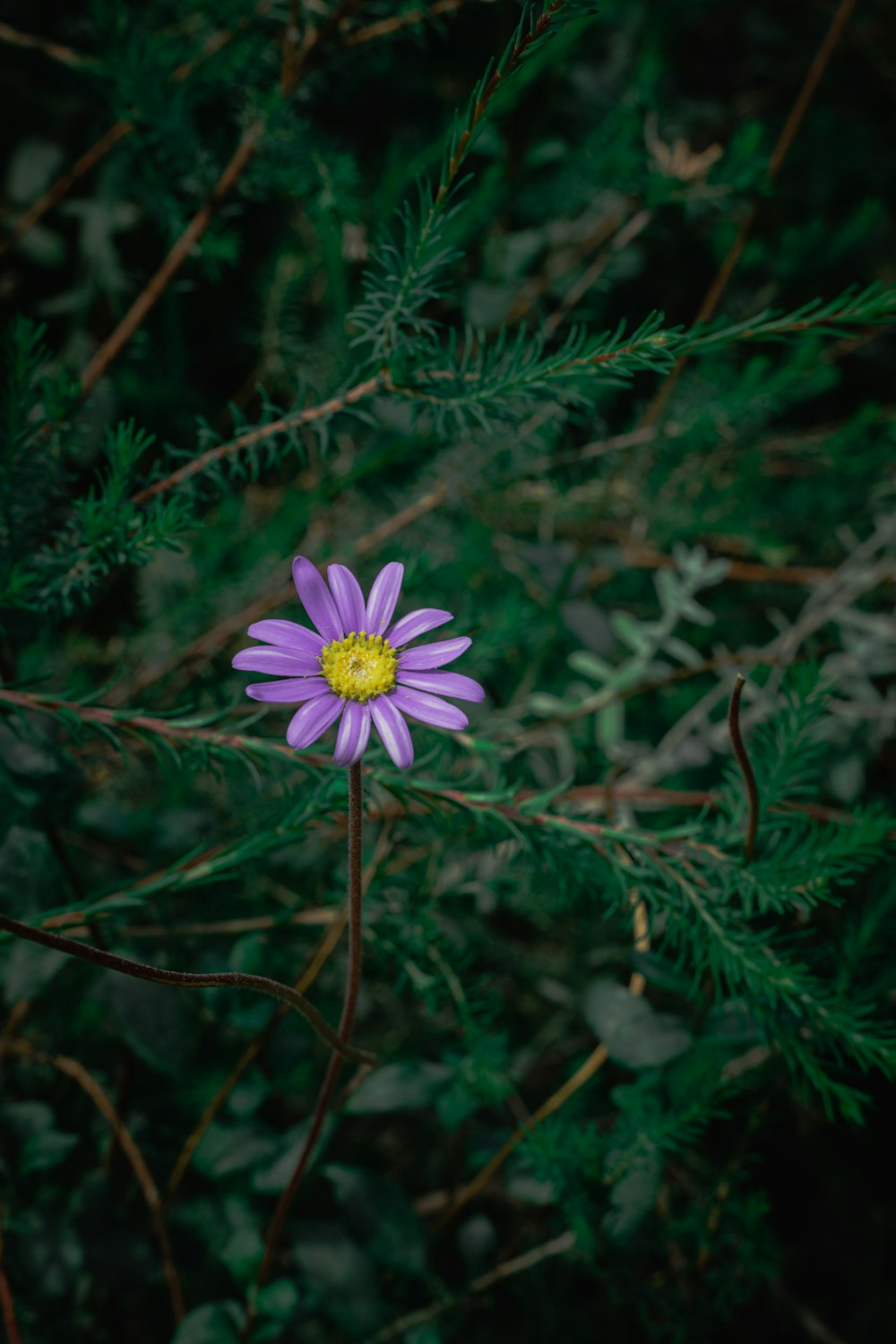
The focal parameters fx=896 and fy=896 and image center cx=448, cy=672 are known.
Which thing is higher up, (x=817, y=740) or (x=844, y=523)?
(x=844, y=523)

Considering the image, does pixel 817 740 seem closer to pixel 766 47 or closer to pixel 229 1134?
pixel 229 1134

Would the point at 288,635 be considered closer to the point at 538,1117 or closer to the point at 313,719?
the point at 313,719

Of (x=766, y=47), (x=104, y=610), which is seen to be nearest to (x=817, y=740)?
(x=104, y=610)

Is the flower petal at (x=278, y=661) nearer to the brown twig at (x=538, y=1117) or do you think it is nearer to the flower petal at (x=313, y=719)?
the flower petal at (x=313, y=719)

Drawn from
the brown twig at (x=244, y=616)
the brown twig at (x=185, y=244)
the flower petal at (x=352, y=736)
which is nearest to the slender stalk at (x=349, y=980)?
the flower petal at (x=352, y=736)

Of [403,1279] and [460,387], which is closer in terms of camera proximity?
[460,387]

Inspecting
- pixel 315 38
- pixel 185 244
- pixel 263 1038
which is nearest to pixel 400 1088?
pixel 263 1038

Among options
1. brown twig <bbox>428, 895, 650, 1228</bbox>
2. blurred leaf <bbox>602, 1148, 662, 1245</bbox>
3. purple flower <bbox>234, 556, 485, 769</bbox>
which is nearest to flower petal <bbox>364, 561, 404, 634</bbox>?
purple flower <bbox>234, 556, 485, 769</bbox>
